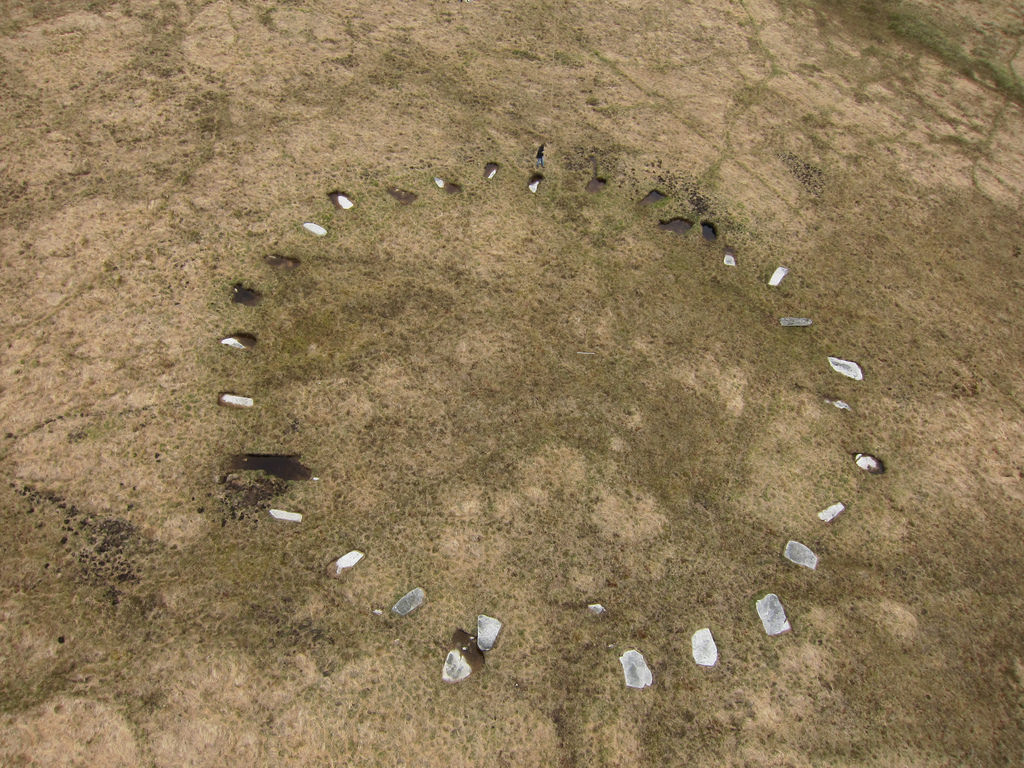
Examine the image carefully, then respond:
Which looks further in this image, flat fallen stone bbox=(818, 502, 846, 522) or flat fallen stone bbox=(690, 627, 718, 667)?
flat fallen stone bbox=(818, 502, 846, 522)

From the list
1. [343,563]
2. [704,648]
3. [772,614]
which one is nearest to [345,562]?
[343,563]

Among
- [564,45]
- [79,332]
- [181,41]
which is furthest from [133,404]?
[564,45]

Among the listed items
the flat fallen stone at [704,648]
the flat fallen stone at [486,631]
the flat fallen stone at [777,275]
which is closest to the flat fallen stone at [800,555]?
the flat fallen stone at [704,648]

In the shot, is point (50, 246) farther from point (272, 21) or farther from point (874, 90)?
point (874, 90)

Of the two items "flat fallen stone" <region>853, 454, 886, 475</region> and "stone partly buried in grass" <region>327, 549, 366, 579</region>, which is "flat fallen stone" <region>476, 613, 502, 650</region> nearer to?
"stone partly buried in grass" <region>327, 549, 366, 579</region>

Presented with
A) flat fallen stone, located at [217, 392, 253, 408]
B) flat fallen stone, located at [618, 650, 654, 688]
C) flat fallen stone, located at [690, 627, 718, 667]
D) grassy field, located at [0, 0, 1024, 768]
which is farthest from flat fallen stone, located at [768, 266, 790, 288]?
flat fallen stone, located at [217, 392, 253, 408]

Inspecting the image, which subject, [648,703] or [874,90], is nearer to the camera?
[648,703]

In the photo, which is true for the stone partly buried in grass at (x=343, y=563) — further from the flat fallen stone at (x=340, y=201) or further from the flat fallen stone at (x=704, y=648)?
the flat fallen stone at (x=340, y=201)
